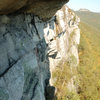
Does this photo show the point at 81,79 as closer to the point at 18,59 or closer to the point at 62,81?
the point at 62,81

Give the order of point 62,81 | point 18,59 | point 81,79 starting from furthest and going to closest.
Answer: point 81,79, point 62,81, point 18,59

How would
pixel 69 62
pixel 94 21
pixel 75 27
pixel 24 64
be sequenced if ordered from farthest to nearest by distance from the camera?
1. pixel 94 21
2. pixel 75 27
3. pixel 69 62
4. pixel 24 64

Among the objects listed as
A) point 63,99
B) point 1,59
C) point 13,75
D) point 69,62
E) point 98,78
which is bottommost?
point 98,78

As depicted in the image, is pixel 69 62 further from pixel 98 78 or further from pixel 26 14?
pixel 26 14

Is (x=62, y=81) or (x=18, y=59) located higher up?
(x=18, y=59)

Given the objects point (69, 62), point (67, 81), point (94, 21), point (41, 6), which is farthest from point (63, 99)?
point (94, 21)

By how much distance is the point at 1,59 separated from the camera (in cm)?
830

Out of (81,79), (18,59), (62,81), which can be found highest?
(18,59)

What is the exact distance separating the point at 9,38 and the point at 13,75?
2.57 metres

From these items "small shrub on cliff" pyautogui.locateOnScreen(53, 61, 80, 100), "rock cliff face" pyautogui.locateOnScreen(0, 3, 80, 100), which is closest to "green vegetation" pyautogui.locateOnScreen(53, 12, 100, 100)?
"small shrub on cliff" pyautogui.locateOnScreen(53, 61, 80, 100)

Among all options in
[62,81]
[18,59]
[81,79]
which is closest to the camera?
[18,59]

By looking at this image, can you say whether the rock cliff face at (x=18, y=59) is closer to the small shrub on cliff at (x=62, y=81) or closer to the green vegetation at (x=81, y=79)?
the green vegetation at (x=81, y=79)

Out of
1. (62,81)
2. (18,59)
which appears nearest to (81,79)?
(62,81)

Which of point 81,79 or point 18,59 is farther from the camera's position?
point 81,79
